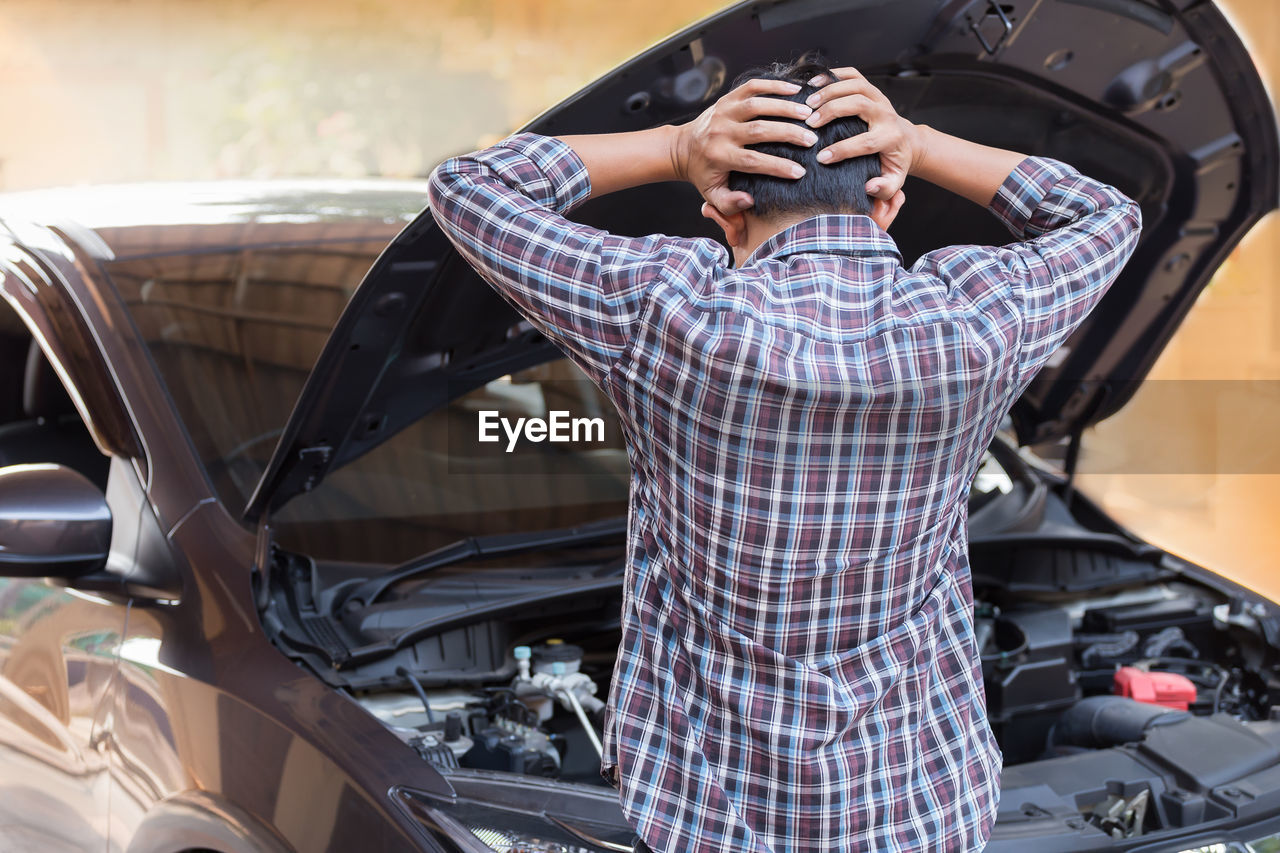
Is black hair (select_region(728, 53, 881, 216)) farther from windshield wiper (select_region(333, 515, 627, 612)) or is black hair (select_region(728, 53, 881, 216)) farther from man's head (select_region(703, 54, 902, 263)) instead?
windshield wiper (select_region(333, 515, 627, 612))

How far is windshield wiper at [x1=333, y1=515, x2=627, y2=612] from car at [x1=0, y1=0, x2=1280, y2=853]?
0.03 feet

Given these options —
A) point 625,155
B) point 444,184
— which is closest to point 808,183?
point 625,155

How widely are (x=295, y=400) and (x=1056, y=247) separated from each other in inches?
63.1

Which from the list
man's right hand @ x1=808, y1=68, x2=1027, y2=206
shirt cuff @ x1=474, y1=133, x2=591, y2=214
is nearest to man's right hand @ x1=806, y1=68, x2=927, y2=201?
man's right hand @ x1=808, y1=68, x2=1027, y2=206

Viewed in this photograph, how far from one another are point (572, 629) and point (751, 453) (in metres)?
1.21

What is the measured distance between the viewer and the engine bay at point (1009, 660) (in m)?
1.77

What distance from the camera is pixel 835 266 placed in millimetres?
1151

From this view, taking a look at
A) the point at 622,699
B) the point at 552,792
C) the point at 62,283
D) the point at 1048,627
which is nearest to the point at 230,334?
the point at 62,283

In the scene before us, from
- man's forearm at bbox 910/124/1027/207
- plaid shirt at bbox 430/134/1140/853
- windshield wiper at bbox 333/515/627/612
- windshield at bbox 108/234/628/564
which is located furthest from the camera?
windshield at bbox 108/234/628/564

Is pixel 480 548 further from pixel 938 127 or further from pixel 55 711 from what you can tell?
pixel 938 127

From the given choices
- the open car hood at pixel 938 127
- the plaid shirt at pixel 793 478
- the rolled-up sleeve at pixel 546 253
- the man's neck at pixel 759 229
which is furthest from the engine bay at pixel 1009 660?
the man's neck at pixel 759 229

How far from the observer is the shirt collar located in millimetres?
1161

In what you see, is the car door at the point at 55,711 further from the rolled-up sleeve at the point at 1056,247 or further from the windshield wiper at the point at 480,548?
the rolled-up sleeve at the point at 1056,247

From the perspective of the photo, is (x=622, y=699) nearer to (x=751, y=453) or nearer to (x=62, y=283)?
(x=751, y=453)
